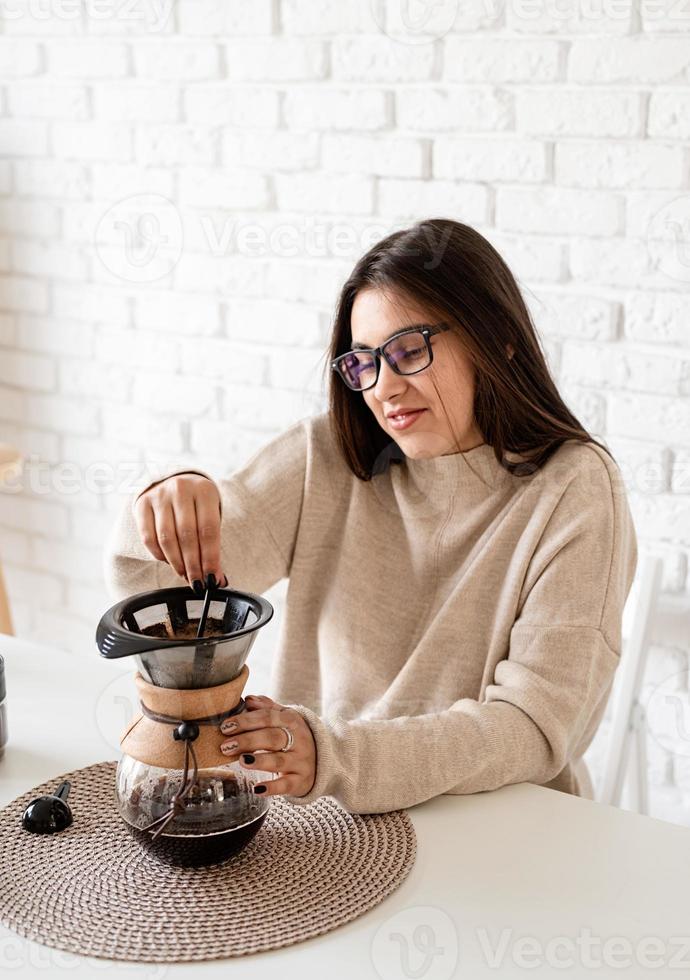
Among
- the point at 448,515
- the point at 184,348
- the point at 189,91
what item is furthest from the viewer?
the point at 184,348

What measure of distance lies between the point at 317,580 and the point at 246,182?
Answer: 0.91 metres

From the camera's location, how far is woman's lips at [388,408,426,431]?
126cm

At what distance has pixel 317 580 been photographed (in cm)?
140

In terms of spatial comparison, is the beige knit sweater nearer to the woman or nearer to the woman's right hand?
the woman

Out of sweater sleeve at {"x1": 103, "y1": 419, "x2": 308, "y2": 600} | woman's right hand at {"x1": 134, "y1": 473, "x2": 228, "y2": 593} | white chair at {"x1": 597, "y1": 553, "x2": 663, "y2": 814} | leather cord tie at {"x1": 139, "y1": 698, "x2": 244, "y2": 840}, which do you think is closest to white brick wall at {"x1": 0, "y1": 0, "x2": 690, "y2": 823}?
white chair at {"x1": 597, "y1": 553, "x2": 663, "y2": 814}

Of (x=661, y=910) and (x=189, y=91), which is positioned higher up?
(x=189, y=91)

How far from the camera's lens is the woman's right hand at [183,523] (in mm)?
1074

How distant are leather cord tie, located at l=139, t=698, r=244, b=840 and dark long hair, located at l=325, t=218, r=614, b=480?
1.81 ft

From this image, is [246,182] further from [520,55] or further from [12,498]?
[12,498]

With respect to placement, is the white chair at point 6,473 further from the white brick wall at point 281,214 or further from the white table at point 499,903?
the white table at point 499,903

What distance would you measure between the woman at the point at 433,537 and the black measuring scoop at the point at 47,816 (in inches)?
7.6

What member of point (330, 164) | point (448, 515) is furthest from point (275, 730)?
point (330, 164)

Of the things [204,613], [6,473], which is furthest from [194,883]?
[6,473]

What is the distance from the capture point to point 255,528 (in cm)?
137
